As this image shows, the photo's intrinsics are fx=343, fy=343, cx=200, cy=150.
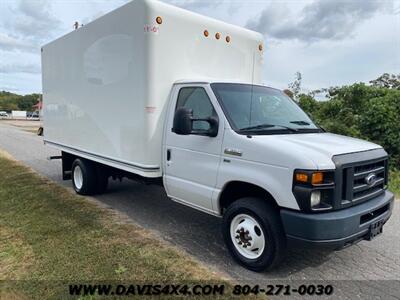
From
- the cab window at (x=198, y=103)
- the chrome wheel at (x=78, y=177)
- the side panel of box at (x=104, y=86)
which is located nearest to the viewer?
the cab window at (x=198, y=103)

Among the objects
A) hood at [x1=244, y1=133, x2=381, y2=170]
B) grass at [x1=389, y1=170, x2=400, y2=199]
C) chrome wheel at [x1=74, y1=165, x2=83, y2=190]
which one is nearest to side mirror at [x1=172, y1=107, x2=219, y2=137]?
hood at [x1=244, y1=133, x2=381, y2=170]

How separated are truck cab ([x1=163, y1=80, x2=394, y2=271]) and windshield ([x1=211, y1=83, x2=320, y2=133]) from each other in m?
0.02

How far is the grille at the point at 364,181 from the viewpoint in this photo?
3.67 m

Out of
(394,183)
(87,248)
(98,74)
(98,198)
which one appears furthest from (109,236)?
(394,183)

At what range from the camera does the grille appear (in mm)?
3668

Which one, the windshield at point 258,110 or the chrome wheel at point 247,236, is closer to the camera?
the chrome wheel at point 247,236

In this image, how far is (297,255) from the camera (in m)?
4.59

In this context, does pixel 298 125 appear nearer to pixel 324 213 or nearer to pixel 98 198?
pixel 324 213

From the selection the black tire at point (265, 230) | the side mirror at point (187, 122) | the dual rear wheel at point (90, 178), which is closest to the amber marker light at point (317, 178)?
the black tire at point (265, 230)

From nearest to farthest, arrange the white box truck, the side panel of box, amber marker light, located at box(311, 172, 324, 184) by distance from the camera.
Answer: amber marker light, located at box(311, 172, 324, 184) → the white box truck → the side panel of box

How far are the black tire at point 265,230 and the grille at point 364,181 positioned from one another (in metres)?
0.77

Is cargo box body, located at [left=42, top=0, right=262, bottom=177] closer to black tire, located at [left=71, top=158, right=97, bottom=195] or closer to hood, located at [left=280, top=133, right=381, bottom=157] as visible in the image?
black tire, located at [left=71, top=158, right=97, bottom=195]

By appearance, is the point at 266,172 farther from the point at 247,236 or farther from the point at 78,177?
the point at 78,177

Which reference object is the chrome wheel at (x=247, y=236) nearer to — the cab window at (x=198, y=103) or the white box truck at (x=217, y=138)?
the white box truck at (x=217, y=138)
